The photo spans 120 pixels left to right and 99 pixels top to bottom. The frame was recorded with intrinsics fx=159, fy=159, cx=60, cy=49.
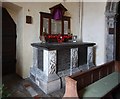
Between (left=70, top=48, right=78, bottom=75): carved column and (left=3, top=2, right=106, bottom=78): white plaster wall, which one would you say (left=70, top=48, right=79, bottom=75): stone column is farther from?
(left=3, top=2, right=106, bottom=78): white plaster wall

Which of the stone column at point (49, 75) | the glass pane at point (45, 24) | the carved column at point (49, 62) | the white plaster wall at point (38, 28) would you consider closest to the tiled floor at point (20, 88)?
the stone column at point (49, 75)

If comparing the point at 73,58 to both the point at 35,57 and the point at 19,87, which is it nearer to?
the point at 35,57

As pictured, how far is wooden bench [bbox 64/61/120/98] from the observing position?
2.07 metres

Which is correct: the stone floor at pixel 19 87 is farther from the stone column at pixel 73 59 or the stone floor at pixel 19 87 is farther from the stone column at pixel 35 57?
the stone column at pixel 73 59

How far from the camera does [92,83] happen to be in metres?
2.66

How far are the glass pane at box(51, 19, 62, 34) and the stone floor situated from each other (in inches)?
58.9

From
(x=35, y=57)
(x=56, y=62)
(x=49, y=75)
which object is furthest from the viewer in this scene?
(x=35, y=57)

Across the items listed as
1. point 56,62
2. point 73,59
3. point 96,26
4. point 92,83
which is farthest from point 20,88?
point 96,26

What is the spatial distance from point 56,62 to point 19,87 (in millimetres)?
934

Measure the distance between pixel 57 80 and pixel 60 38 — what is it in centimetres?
137

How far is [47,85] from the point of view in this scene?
3.11 metres

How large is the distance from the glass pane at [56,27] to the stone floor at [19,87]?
4.91ft

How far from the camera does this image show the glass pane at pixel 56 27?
436 centimetres

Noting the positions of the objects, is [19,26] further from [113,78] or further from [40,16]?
[113,78]
